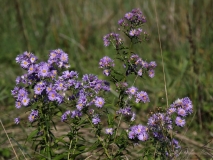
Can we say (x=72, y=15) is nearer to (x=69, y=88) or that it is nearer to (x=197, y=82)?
(x=197, y=82)

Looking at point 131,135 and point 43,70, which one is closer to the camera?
point 131,135

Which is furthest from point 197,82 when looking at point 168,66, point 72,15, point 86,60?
point 72,15

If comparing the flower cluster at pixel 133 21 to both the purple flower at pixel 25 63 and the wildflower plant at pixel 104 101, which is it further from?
the purple flower at pixel 25 63

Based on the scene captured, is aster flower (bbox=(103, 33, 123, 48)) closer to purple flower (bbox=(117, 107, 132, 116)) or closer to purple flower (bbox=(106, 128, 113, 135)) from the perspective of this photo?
purple flower (bbox=(117, 107, 132, 116))

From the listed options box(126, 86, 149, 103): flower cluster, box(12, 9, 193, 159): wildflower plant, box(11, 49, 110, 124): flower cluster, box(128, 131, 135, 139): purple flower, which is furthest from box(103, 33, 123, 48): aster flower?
box(128, 131, 135, 139): purple flower

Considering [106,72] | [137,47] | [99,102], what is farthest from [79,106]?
[137,47]

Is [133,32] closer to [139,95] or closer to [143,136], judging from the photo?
[139,95]

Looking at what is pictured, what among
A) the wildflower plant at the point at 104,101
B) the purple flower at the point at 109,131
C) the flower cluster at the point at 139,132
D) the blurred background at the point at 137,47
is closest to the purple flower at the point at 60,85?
the wildflower plant at the point at 104,101

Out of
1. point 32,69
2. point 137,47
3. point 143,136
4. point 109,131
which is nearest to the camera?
point 143,136
